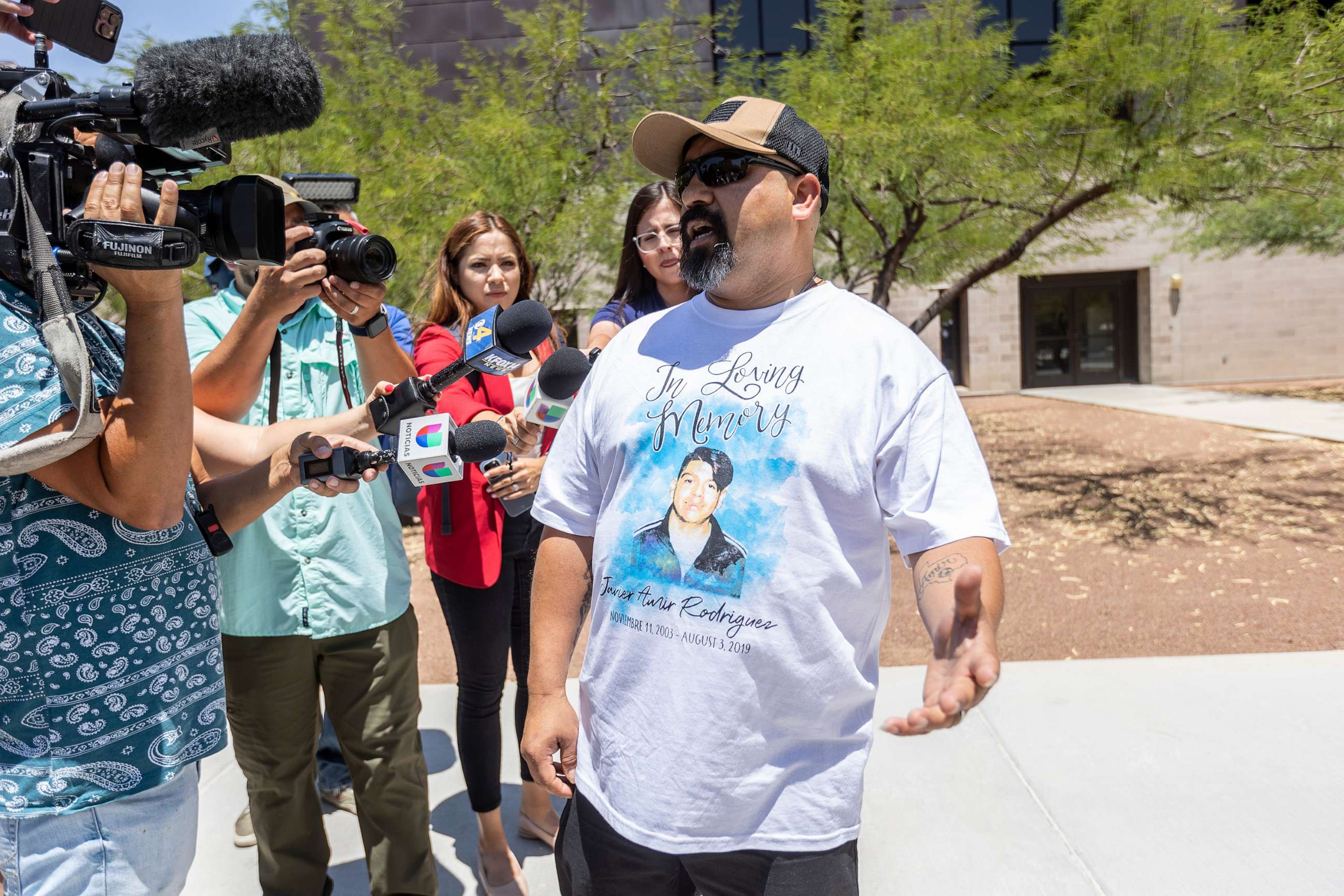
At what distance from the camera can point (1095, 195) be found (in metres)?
A: 8.41

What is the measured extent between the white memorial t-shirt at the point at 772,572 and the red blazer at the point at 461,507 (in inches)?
47.3

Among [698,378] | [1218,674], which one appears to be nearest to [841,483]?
[698,378]

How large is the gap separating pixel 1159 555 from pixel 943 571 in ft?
21.5

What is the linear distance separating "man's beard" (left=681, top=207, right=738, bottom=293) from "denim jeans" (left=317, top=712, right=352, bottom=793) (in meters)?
2.60

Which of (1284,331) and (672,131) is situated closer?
(672,131)

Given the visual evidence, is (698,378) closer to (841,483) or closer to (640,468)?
(640,468)

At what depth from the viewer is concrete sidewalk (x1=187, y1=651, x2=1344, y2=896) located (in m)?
2.88

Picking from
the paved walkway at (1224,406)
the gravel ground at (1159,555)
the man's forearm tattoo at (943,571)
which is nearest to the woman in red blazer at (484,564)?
the man's forearm tattoo at (943,571)

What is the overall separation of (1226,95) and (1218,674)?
5321mm

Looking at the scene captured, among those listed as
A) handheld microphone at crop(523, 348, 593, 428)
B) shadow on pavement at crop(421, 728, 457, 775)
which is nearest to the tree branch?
shadow on pavement at crop(421, 728, 457, 775)

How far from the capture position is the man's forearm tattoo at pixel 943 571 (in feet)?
4.69

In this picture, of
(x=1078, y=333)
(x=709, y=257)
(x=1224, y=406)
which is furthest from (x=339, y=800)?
(x=1078, y=333)

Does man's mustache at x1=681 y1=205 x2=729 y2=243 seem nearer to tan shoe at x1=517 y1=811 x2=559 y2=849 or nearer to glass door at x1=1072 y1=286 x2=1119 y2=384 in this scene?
tan shoe at x1=517 y1=811 x2=559 y2=849

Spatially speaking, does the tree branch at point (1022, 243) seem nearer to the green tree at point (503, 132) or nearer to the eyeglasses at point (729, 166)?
the green tree at point (503, 132)
